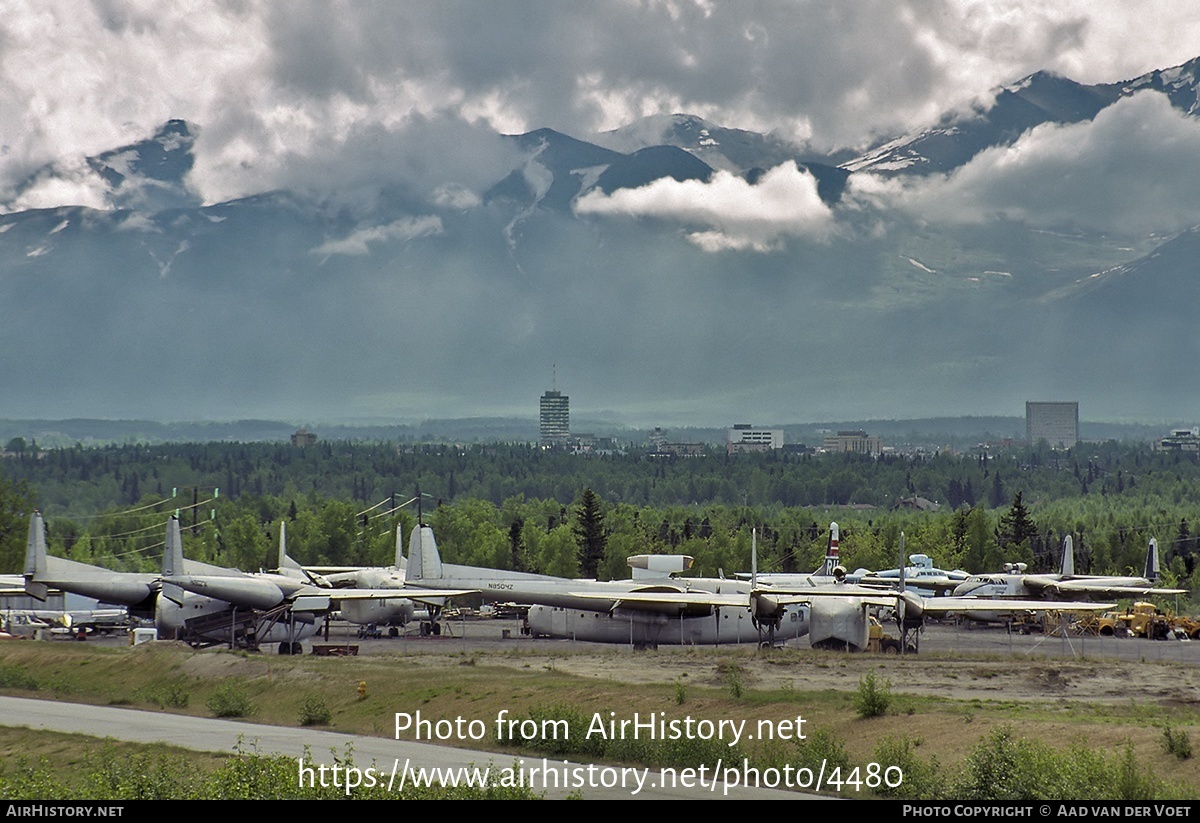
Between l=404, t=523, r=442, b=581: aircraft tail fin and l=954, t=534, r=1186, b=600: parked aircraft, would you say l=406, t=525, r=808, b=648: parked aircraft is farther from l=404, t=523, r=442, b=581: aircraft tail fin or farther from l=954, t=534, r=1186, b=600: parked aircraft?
l=954, t=534, r=1186, b=600: parked aircraft

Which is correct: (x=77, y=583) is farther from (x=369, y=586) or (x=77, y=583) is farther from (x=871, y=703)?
(x=871, y=703)

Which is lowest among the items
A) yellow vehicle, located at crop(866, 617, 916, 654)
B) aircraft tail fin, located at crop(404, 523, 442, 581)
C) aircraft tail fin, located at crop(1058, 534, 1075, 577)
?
yellow vehicle, located at crop(866, 617, 916, 654)

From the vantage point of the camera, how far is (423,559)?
3061 inches

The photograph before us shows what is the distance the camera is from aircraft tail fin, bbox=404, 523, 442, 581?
77375 mm

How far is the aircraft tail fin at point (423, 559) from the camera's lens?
77375 millimetres

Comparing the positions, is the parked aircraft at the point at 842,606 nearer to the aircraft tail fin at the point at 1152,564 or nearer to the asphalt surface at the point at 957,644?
the asphalt surface at the point at 957,644

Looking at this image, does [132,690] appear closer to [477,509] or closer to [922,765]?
[922,765]

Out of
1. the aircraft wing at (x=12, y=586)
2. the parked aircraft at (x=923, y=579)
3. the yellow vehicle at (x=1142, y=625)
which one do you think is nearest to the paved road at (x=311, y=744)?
the aircraft wing at (x=12, y=586)

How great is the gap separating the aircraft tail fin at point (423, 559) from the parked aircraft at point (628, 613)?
279 centimetres

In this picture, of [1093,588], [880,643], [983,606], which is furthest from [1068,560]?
[880,643]

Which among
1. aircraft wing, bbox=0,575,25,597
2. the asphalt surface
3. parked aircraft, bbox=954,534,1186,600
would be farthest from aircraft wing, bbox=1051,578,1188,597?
aircraft wing, bbox=0,575,25,597

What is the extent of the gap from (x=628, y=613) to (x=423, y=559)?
561 inches

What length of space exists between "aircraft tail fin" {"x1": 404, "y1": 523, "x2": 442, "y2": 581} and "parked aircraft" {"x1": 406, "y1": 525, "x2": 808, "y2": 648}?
9.14ft
